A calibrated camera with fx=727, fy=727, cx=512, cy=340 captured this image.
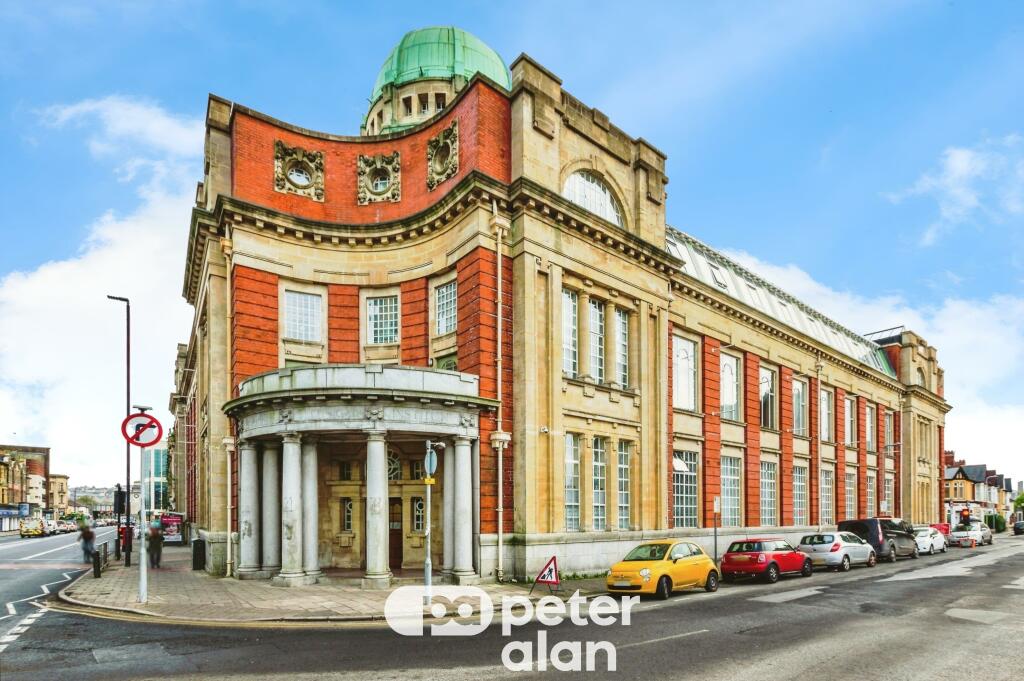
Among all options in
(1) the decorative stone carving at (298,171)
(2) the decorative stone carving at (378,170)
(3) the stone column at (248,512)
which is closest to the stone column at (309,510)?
(3) the stone column at (248,512)

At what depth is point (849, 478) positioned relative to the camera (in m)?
45.5

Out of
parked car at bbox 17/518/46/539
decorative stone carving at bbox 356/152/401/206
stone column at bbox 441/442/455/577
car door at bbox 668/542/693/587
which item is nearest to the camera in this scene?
car door at bbox 668/542/693/587

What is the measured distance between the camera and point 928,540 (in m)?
38.9

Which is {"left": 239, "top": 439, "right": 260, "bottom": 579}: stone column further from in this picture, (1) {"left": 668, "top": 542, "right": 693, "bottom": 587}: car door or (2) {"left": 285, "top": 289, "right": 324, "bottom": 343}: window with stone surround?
(1) {"left": 668, "top": 542, "right": 693, "bottom": 587}: car door

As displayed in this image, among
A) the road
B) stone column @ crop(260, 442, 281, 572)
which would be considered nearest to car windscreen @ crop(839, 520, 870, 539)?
the road

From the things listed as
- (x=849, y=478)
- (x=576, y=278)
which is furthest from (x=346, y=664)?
(x=849, y=478)

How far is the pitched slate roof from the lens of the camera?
34.2 metres

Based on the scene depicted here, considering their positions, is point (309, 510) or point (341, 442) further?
point (341, 442)

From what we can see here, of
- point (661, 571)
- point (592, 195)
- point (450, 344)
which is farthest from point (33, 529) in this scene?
point (661, 571)

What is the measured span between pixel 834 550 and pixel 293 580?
19.9 m

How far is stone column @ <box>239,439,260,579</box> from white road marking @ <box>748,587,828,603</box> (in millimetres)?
14397

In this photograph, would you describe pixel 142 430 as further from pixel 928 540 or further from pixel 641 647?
pixel 928 540

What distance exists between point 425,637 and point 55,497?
543 ft

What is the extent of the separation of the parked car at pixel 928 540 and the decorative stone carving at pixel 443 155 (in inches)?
1200
